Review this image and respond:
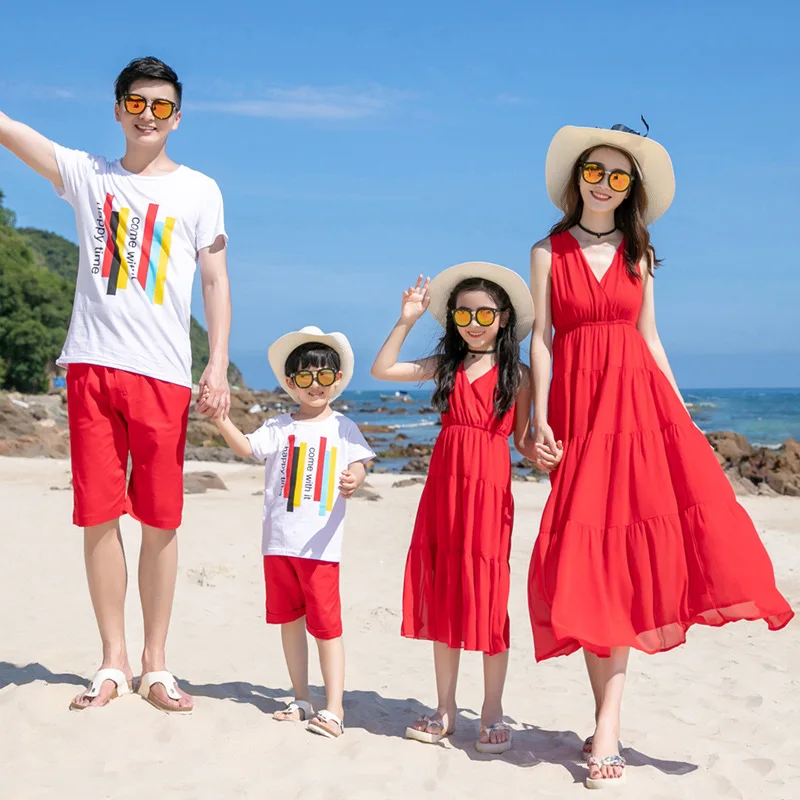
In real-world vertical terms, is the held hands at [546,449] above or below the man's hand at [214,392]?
below

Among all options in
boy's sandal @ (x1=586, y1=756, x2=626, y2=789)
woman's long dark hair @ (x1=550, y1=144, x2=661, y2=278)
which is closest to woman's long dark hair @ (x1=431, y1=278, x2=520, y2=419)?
woman's long dark hair @ (x1=550, y1=144, x2=661, y2=278)

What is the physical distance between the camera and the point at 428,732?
4070 mm

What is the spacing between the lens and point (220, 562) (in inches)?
322

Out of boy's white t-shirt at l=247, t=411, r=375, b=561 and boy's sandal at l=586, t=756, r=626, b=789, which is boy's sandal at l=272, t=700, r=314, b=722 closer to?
boy's white t-shirt at l=247, t=411, r=375, b=561

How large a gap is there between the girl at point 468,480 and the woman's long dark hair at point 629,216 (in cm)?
34

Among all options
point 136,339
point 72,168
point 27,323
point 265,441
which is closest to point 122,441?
point 136,339

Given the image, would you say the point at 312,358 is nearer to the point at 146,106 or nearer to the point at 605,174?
the point at 146,106

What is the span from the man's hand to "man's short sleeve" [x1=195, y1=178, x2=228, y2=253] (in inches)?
20.2

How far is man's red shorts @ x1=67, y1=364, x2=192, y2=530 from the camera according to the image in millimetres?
3979

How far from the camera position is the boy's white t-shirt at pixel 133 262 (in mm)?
3967

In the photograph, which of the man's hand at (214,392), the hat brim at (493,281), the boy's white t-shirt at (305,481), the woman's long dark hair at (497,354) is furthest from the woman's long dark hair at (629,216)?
the man's hand at (214,392)

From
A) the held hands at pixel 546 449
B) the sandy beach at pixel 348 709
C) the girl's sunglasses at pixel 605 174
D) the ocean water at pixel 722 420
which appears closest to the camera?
the sandy beach at pixel 348 709

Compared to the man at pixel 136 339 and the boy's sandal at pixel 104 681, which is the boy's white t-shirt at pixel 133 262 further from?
the boy's sandal at pixel 104 681

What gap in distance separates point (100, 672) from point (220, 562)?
13.3 feet
